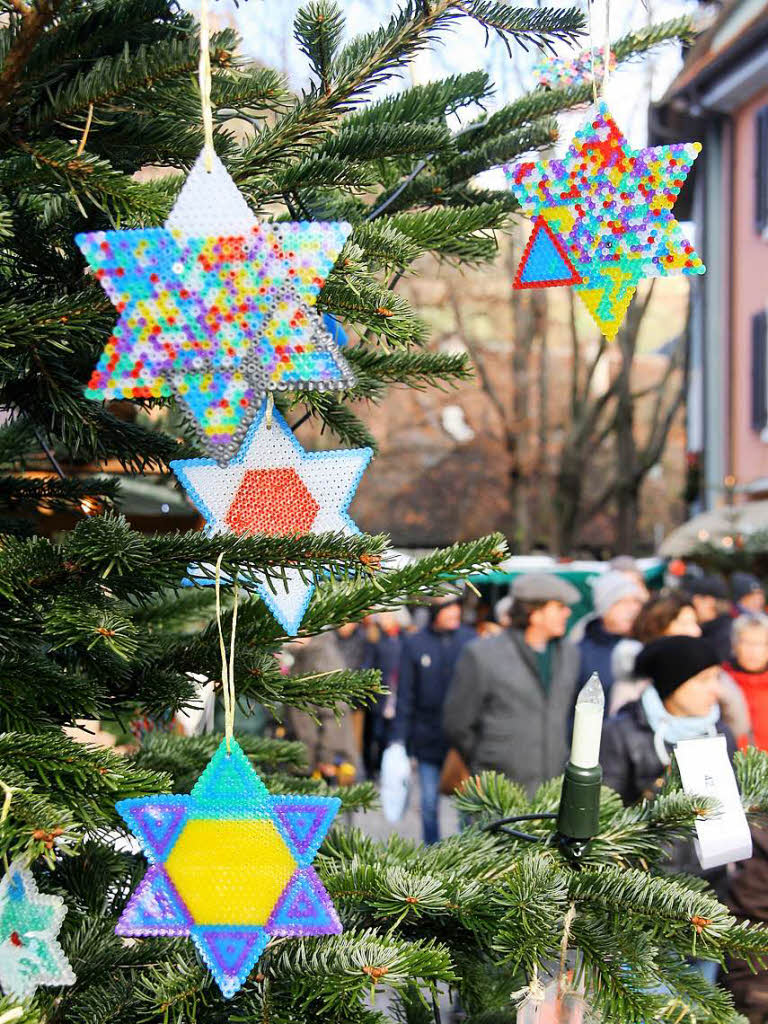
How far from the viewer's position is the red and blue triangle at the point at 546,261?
145 cm

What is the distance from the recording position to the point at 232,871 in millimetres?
1302

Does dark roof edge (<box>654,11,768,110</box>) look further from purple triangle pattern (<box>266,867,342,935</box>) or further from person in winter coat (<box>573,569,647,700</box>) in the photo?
purple triangle pattern (<box>266,867,342,935</box>)

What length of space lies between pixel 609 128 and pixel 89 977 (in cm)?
140

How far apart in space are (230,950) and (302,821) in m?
0.19

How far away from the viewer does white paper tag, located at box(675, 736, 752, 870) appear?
1.71 meters

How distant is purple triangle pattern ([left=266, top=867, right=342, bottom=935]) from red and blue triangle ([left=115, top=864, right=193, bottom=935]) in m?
0.12

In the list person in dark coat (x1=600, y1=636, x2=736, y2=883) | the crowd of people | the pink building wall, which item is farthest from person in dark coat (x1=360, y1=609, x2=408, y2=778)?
the pink building wall

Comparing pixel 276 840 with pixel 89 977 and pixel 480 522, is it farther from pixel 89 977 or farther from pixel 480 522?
pixel 480 522

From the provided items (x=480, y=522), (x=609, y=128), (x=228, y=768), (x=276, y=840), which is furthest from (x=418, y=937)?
(x=480, y=522)

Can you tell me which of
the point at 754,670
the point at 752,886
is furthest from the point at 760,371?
the point at 752,886

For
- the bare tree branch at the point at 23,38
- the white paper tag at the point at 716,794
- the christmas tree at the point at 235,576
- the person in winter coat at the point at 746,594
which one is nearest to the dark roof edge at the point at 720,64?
the person in winter coat at the point at 746,594

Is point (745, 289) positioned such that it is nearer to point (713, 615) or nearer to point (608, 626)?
point (713, 615)

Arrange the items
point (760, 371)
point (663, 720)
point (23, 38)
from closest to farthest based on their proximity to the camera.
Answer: point (23, 38) < point (663, 720) < point (760, 371)

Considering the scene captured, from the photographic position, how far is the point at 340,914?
1458 mm
